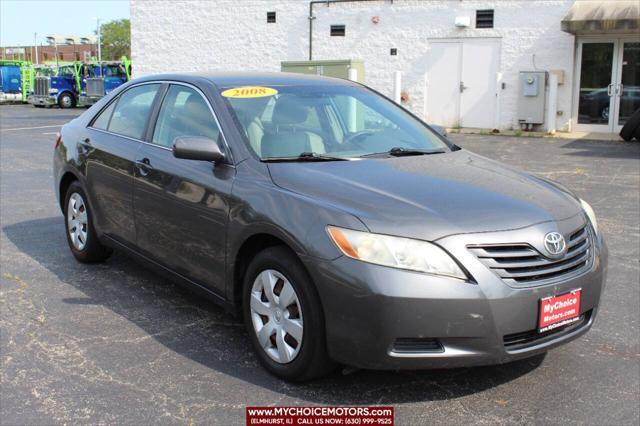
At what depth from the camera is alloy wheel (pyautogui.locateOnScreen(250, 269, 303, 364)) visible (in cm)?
354

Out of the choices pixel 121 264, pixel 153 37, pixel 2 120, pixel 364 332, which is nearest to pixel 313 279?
pixel 364 332

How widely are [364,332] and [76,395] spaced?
1.53 metres

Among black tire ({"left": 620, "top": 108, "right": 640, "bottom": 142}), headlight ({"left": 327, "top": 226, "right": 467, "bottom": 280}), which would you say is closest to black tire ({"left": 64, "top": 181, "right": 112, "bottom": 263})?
headlight ({"left": 327, "top": 226, "right": 467, "bottom": 280})

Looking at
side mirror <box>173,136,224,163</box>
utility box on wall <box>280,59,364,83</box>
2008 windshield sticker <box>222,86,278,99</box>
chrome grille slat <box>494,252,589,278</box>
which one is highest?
utility box on wall <box>280,59,364,83</box>

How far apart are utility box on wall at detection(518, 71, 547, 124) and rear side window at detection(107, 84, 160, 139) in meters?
15.9

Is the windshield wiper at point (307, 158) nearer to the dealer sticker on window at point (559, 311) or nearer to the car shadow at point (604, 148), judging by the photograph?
the dealer sticker on window at point (559, 311)

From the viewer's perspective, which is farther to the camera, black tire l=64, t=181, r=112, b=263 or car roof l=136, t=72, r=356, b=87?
black tire l=64, t=181, r=112, b=263

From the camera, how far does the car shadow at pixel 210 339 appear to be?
11.8 feet

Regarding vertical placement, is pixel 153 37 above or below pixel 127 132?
above

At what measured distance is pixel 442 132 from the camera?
206 inches

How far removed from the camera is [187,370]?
389cm

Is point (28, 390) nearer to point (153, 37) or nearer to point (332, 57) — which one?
point (332, 57)

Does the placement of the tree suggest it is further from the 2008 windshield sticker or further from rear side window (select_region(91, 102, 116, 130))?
the 2008 windshield sticker

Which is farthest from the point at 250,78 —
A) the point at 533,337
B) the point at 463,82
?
the point at 463,82
